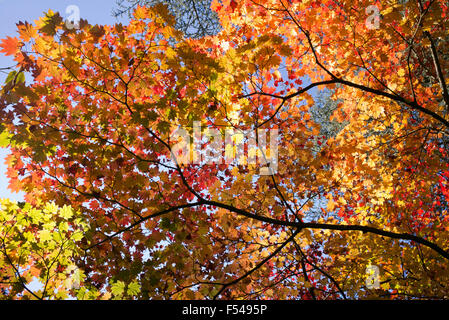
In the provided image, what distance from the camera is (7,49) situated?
3.70m

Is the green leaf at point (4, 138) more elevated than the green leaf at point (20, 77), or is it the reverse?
the green leaf at point (20, 77)

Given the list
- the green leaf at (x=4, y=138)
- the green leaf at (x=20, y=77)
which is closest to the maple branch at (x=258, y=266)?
the green leaf at (x=4, y=138)

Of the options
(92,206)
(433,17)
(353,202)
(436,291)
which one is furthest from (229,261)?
(353,202)

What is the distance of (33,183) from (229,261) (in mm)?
3558

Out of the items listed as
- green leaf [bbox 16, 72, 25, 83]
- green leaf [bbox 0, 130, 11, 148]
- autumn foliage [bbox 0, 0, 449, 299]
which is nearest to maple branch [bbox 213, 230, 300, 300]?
autumn foliage [bbox 0, 0, 449, 299]

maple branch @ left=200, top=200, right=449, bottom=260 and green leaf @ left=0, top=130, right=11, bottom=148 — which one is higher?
green leaf @ left=0, top=130, right=11, bottom=148

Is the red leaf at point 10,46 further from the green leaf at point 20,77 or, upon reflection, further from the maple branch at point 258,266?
the maple branch at point 258,266

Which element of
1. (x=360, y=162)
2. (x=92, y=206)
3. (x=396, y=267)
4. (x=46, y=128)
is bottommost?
(x=396, y=267)

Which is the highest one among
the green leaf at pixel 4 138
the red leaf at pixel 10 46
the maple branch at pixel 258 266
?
the red leaf at pixel 10 46

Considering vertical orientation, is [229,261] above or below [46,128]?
below

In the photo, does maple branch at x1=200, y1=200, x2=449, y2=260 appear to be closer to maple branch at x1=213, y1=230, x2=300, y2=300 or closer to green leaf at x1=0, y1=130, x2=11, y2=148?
maple branch at x1=213, y1=230, x2=300, y2=300

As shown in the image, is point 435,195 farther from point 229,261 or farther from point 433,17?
point 229,261
